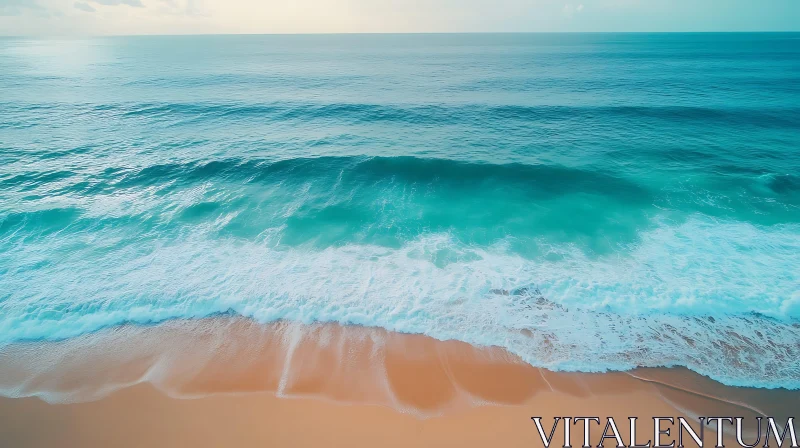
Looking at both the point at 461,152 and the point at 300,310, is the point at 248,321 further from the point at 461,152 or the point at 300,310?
the point at 461,152

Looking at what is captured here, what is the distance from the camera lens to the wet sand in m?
6.74

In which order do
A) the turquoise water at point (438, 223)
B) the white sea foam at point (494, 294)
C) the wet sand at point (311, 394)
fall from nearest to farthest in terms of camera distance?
the wet sand at point (311, 394) < the white sea foam at point (494, 294) < the turquoise water at point (438, 223)

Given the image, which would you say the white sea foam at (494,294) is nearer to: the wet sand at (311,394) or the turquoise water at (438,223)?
the turquoise water at (438,223)

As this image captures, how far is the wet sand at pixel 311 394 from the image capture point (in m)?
6.74

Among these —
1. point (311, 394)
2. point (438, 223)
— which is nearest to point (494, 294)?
point (438, 223)

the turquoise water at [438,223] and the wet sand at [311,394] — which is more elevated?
the turquoise water at [438,223]

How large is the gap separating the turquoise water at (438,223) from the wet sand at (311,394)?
593 millimetres

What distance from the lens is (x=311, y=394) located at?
24.5ft

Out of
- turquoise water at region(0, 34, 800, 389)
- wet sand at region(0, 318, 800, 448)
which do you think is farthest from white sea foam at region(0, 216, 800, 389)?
wet sand at region(0, 318, 800, 448)

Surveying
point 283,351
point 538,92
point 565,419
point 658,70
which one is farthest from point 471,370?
point 658,70

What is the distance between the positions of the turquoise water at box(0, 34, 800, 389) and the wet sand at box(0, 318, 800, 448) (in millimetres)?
593

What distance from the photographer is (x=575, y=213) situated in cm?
1466

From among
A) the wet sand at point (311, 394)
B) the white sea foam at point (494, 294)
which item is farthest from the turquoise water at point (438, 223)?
the wet sand at point (311, 394)

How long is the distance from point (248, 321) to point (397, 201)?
850cm
